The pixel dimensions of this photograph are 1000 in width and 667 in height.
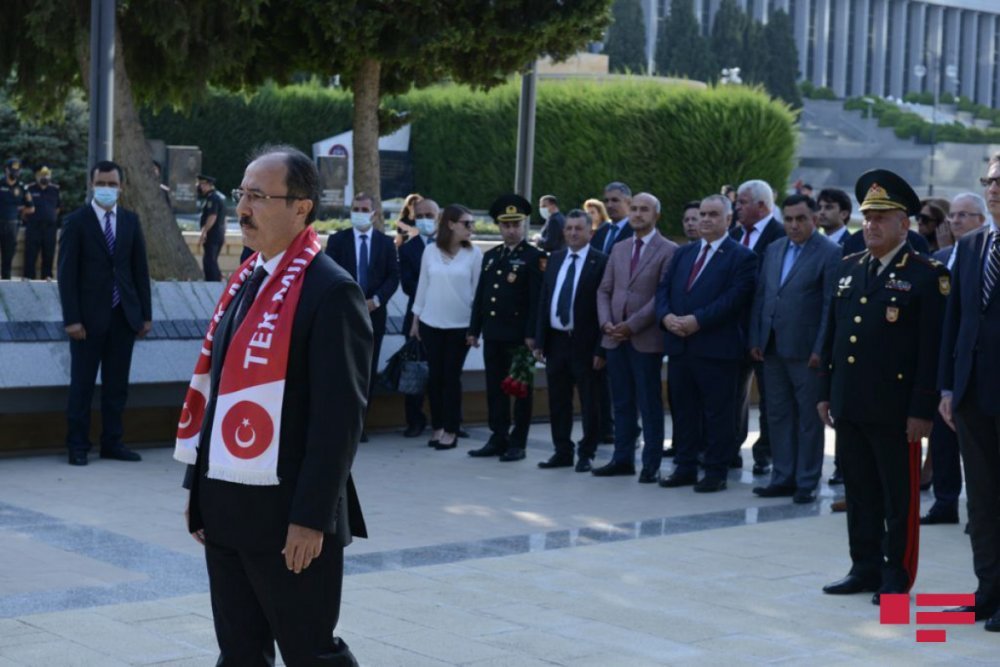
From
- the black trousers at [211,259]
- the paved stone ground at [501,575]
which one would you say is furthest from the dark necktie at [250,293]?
the black trousers at [211,259]

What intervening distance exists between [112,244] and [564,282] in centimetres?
323

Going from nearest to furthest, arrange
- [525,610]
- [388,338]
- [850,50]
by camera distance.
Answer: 1. [525,610]
2. [388,338]
3. [850,50]

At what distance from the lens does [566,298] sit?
11711 millimetres

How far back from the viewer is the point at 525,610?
23.9ft

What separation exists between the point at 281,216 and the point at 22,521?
17.1ft

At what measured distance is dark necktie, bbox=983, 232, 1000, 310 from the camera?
723 cm

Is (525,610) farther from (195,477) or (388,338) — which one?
(388,338)

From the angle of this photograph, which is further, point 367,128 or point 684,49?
point 684,49

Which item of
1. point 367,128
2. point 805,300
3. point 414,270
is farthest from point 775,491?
point 367,128

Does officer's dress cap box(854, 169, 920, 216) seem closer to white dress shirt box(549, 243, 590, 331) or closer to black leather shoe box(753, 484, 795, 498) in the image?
black leather shoe box(753, 484, 795, 498)

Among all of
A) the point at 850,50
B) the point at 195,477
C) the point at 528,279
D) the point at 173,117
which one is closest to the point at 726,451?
the point at 528,279

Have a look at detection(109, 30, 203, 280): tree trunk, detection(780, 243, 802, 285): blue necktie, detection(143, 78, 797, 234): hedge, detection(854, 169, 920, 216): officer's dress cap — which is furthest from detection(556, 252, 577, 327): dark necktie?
detection(143, 78, 797, 234): hedge

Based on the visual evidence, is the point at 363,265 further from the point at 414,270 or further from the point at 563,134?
the point at 563,134

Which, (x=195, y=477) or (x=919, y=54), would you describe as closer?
(x=195, y=477)
